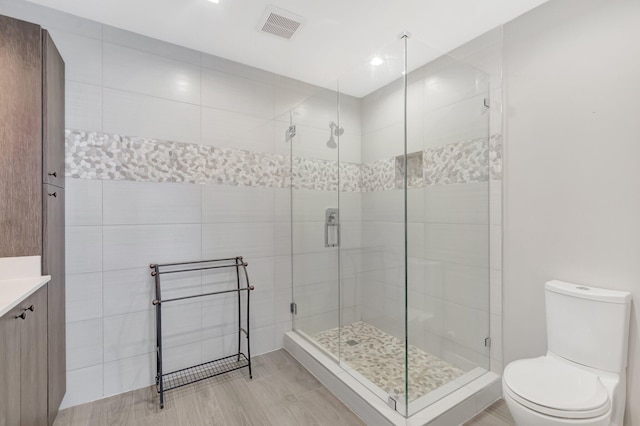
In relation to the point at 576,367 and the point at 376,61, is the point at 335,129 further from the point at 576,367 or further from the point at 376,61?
the point at 576,367

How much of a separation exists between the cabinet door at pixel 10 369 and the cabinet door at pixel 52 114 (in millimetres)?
752

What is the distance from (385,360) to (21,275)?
2.26 m

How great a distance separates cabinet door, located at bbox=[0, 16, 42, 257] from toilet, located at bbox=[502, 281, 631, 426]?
2.51 m

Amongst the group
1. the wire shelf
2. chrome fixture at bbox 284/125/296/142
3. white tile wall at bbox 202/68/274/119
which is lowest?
the wire shelf

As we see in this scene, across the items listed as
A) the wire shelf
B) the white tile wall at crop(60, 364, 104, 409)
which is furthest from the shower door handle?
the white tile wall at crop(60, 364, 104, 409)

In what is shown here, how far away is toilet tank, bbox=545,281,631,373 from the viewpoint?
57.3 inches

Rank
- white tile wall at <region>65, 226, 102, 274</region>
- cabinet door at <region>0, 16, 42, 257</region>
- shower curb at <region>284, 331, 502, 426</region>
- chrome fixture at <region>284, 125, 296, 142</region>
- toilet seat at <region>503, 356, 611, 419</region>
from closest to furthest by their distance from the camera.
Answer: toilet seat at <region>503, 356, 611, 419</region> < cabinet door at <region>0, 16, 42, 257</region> < shower curb at <region>284, 331, 502, 426</region> < white tile wall at <region>65, 226, 102, 274</region> < chrome fixture at <region>284, 125, 296, 142</region>

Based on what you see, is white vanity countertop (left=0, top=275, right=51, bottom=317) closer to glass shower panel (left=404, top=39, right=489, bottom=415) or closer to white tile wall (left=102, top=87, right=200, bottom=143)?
white tile wall (left=102, top=87, right=200, bottom=143)

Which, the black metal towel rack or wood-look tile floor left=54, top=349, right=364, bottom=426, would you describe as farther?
the black metal towel rack

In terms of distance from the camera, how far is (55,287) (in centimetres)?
170

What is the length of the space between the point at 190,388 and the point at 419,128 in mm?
2447

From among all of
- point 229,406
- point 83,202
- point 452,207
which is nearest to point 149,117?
point 83,202

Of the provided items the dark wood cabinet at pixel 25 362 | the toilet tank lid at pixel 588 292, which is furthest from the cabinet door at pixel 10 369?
the toilet tank lid at pixel 588 292

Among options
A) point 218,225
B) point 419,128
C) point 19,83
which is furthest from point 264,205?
point 19,83
